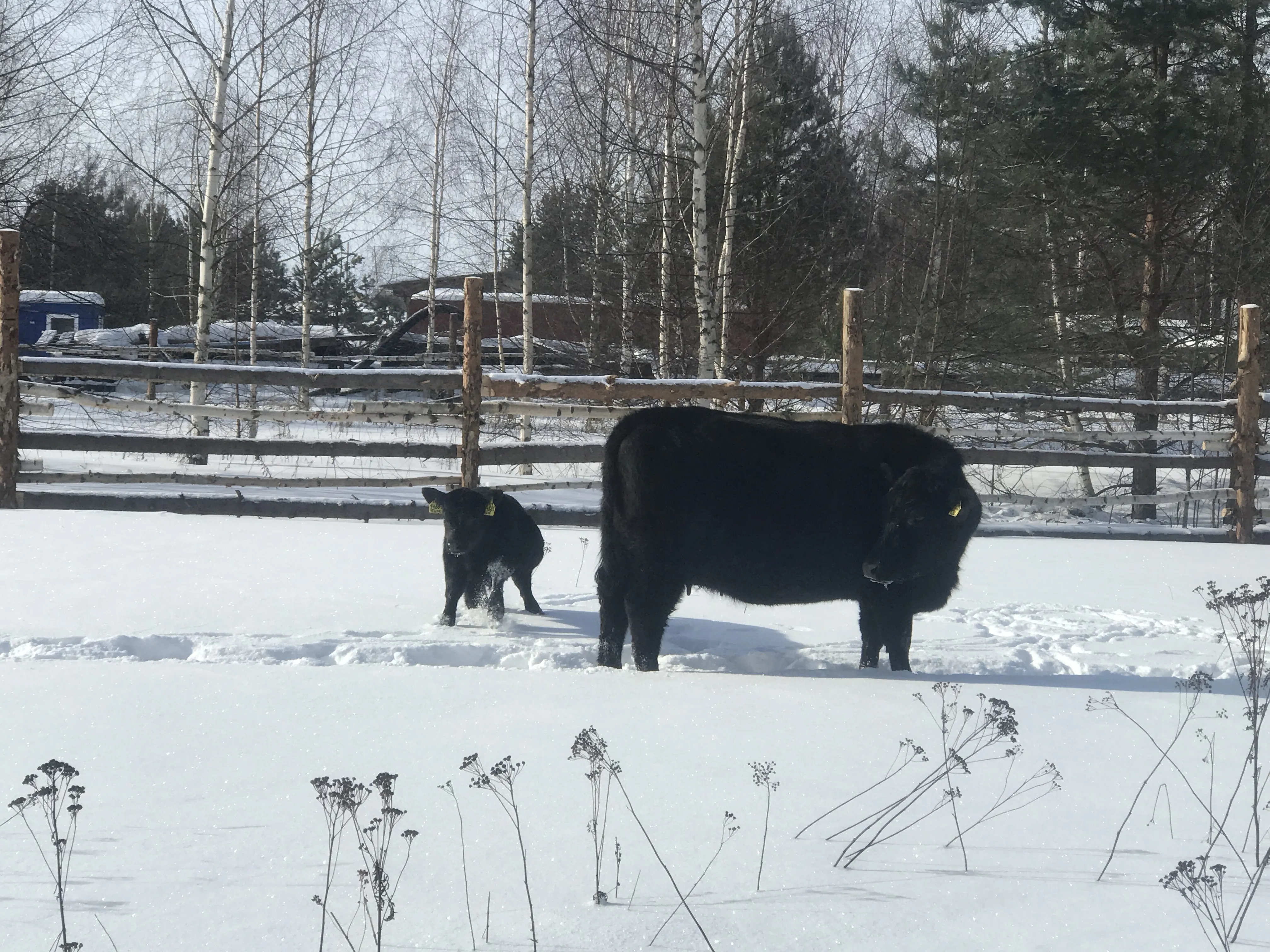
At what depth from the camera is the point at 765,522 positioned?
15.5 feet

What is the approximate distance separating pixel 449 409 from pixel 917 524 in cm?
613

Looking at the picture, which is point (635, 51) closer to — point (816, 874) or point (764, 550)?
point (764, 550)

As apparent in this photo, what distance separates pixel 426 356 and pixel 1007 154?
11.7 metres

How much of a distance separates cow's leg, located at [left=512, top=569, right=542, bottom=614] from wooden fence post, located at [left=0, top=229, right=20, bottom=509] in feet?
16.1

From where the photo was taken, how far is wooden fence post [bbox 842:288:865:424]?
9.02m

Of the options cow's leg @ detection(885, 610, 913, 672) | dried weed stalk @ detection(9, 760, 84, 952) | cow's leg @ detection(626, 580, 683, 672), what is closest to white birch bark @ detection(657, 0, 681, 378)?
cow's leg @ detection(626, 580, 683, 672)

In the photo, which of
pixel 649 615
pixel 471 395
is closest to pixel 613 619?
pixel 649 615

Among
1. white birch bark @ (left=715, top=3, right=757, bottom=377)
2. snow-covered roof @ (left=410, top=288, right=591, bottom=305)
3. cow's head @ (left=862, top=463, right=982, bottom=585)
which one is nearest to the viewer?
cow's head @ (left=862, top=463, right=982, bottom=585)

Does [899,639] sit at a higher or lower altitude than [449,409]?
lower

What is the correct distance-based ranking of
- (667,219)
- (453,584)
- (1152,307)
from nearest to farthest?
(453,584) < (1152,307) < (667,219)

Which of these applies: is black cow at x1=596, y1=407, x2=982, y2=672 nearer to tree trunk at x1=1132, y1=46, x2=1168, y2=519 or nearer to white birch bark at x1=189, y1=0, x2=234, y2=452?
tree trunk at x1=1132, y1=46, x2=1168, y2=519

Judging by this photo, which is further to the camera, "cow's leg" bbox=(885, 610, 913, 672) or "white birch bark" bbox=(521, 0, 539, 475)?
"white birch bark" bbox=(521, 0, 539, 475)

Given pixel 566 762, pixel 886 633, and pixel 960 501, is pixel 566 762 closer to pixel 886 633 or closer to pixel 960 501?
pixel 886 633

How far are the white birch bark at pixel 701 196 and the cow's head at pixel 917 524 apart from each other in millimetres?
6344
